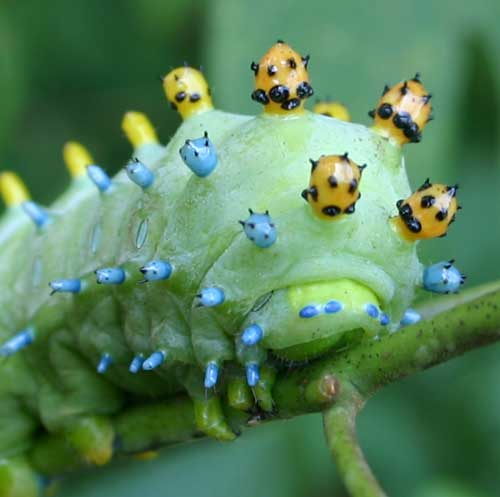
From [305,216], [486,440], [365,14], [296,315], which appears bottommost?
[486,440]

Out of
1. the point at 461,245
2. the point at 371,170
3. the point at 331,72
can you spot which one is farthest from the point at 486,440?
the point at 371,170

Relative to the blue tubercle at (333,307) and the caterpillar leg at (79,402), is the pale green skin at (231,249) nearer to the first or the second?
the blue tubercle at (333,307)

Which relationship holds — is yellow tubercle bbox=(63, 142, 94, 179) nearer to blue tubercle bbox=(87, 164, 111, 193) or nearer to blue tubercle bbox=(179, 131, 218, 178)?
blue tubercle bbox=(87, 164, 111, 193)

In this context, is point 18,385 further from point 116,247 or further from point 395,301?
point 395,301

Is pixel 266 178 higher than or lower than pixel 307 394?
higher

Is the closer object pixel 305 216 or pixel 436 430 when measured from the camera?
pixel 305 216

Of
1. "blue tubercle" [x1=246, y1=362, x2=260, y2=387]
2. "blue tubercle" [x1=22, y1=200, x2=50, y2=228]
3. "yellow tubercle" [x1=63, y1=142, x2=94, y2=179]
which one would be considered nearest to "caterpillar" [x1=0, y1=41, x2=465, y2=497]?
"blue tubercle" [x1=246, y1=362, x2=260, y2=387]
